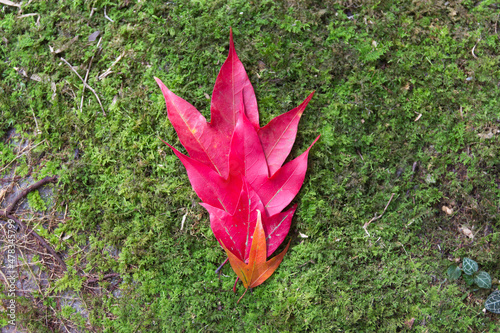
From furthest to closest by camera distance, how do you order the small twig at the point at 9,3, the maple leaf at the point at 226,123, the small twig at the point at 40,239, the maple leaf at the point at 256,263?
1. the small twig at the point at 9,3
2. the small twig at the point at 40,239
3. the maple leaf at the point at 226,123
4. the maple leaf at the point at 256,263

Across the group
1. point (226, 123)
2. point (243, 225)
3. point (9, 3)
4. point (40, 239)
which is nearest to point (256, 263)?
point (243, 225)

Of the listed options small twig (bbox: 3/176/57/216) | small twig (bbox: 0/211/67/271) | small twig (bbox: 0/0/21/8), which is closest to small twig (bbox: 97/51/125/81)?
small twig (bbox: 3/176/57/216)

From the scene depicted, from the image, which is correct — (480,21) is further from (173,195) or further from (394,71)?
(173,195)

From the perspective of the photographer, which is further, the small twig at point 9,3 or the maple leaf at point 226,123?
the small twig at point 9,3

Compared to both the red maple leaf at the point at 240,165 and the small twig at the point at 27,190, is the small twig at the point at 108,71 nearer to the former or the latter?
the red maple leaf at the point at 240,165

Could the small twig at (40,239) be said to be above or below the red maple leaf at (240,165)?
below

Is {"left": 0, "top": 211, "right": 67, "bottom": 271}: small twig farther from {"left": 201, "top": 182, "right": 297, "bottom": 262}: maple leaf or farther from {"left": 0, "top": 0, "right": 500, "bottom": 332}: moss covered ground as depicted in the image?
{"left": 201, "top": 182, "right": 297, "bottom": 262}: maple leaf

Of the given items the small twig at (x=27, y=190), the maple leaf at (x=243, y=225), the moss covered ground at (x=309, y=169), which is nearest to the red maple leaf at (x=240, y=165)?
the maple leaf at (x=243, y=225)
